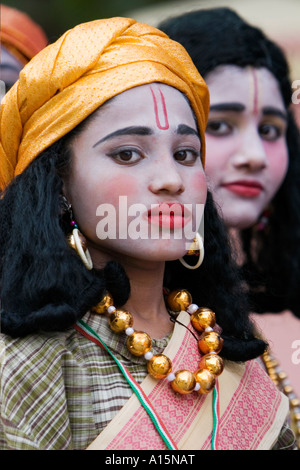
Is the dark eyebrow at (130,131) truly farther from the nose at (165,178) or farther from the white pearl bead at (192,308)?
the white pearl bead at (192,308)

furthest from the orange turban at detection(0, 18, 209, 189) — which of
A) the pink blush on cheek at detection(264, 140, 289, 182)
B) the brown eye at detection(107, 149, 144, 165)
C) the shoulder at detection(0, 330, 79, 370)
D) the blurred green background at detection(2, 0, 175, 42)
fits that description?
the blurred green background at detection(2, 0, 175, 42)

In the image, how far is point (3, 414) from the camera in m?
1.70

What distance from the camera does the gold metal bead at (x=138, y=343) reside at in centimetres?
187

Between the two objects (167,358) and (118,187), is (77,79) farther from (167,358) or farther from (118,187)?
(167,358)

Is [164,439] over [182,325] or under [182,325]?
under

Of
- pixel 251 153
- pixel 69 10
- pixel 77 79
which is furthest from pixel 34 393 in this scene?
pixel 69 10

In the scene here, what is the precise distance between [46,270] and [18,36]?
1.54 meters

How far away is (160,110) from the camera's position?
190 cm

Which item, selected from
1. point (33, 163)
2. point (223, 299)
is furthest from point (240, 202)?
point (33, 163)

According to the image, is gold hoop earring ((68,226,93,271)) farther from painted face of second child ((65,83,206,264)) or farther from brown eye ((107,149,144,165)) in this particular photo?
brown eye ((107,149,144,165))

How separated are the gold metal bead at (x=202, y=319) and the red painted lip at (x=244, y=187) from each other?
0.79 metres

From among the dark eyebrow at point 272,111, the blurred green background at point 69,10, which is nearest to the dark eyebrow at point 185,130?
the dark eyebrow at point 272,111
